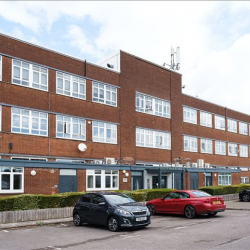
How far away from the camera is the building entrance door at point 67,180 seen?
23.8 metres

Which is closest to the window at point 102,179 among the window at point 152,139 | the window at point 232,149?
the window at point 152,139

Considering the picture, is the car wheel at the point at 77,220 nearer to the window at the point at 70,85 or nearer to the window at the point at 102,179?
the window at the point at 102,179

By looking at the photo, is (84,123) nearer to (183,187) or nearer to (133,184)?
(133,184)

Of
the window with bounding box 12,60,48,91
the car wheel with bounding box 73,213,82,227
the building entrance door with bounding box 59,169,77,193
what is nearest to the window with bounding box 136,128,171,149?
the building entrance door with bounding box 59,169,77,193

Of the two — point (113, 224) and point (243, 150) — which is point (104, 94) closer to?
point (113, 224)

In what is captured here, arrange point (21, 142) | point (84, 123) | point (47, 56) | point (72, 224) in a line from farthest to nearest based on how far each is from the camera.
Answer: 1. point (84, 123)
2. point (47, 56)
3. point (21, 142)
4. point (72, 224)

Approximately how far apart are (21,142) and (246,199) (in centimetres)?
1676

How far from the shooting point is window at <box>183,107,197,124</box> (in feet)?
126

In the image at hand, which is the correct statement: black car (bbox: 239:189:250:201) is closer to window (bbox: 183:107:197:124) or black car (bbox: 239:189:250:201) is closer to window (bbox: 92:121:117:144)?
window (bbox: 92:121:117:144)

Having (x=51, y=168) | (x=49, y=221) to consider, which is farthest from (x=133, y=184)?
(x=49, y=221)

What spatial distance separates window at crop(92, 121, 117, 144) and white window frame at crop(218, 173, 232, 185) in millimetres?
16225

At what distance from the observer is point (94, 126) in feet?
91.5

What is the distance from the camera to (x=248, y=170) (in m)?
49.3

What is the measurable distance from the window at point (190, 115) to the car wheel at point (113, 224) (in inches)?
1020
